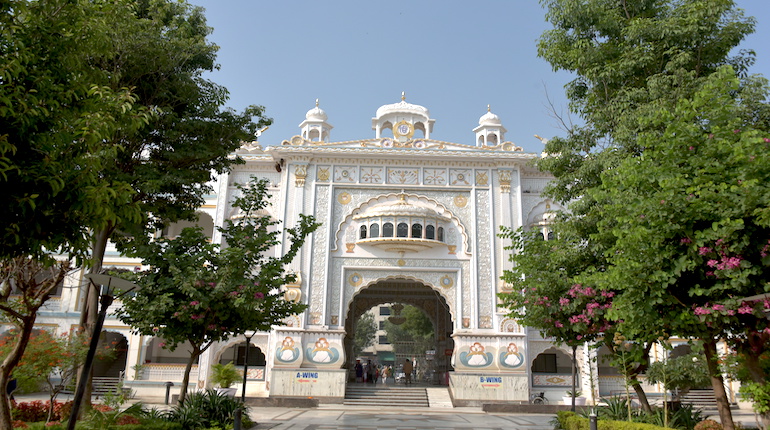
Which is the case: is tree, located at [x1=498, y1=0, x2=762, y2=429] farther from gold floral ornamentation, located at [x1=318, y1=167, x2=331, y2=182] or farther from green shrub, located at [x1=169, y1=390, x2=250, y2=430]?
gold floral ornamentation, located at [x1=318, y1=167, x2=331, y2=182]

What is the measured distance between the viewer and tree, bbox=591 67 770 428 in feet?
22.0

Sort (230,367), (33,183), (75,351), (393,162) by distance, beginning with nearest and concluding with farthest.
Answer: (33,183), (75,351), (230,367), (393,162)

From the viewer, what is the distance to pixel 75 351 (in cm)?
1202

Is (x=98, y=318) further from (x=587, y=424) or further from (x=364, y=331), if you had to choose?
(x=364, y=331)

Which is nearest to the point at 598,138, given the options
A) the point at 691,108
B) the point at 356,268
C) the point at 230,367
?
the point at 691,108

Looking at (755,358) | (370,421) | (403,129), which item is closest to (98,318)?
(370,421)

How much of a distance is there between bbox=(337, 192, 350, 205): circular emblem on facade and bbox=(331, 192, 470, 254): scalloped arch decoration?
46 centimetres

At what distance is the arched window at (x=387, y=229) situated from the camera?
2064 centimetres

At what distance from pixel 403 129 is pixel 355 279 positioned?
6.51 metres

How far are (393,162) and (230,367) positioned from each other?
32.0 ft

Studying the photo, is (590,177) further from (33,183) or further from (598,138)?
(33,183)

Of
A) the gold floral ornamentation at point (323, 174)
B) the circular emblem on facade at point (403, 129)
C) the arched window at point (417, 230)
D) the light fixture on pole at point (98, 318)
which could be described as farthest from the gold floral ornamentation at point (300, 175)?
the light fixture on pole at point (98, 318)

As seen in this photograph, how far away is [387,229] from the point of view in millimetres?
20703

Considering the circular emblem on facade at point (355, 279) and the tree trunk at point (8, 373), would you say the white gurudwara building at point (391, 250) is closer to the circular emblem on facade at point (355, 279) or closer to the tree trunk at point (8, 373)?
the circular emblem on facade at point (355, 279)
